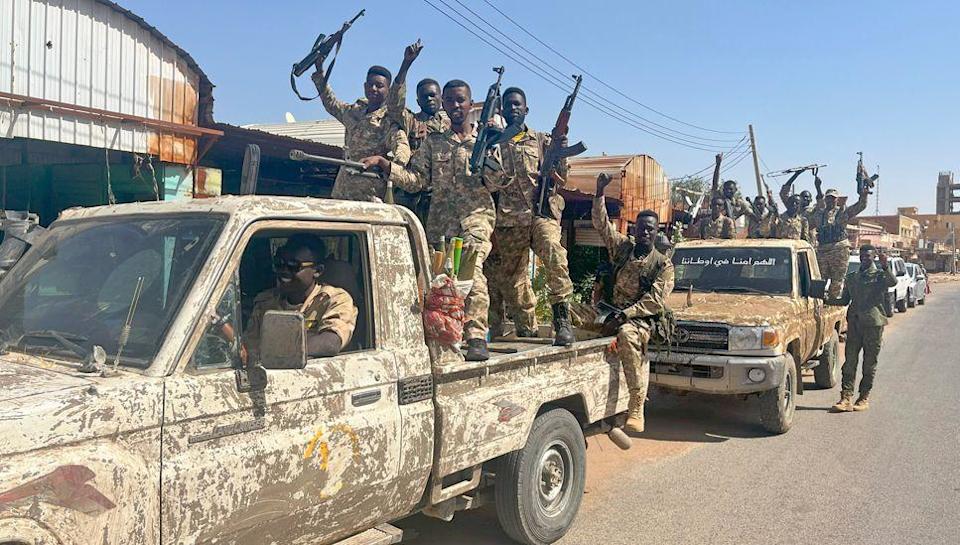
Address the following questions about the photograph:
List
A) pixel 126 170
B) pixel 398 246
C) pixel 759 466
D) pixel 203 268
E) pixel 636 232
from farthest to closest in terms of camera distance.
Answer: pixel 126 170 < pixel 636 232 < pixel 759 466 < pixel 398 246 < pixel 203 268

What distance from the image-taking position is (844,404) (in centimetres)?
847

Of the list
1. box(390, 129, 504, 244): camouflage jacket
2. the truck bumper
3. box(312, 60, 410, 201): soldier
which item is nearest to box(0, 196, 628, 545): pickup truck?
box(390, 129, 504, 244): camouflage jacket

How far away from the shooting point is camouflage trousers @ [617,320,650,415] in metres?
5.15

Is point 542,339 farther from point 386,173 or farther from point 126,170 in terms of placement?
point 126,170

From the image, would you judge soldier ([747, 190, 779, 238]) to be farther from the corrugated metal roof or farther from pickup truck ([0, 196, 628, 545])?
pickup truck ([0, 196, 628, 545])

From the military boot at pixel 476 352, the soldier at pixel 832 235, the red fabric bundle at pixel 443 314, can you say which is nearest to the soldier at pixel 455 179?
the military boot at pixel 476 352

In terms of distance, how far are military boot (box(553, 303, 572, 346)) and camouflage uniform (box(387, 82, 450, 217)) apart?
144cm

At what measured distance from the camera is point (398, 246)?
355 centimetres

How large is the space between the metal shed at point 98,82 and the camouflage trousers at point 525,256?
405 cm

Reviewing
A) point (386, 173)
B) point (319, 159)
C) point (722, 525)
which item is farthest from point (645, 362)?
point (319, 159)

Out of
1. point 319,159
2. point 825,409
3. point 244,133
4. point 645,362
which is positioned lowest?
point 825,409

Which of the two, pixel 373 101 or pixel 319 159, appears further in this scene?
pixel 373 101

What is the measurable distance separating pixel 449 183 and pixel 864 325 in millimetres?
5826

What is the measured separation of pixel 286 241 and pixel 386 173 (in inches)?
84.2
